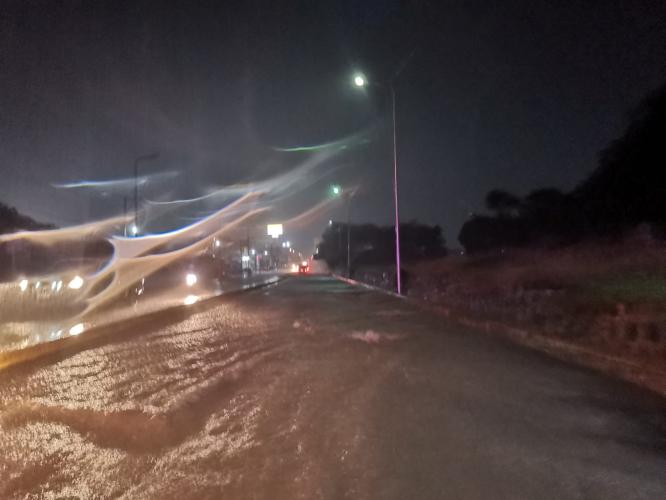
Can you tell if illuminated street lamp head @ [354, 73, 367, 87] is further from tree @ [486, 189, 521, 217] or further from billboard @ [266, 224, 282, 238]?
billboard @ [266, 224, 282, 238]

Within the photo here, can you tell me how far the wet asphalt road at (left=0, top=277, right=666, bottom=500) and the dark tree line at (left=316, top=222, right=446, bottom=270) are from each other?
7434 centimetres

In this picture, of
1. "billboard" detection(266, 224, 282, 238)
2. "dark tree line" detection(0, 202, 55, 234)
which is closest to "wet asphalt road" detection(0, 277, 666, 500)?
"dark tree line" detection(0, 202, 55, 234)

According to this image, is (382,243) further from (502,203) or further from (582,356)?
(582,356)

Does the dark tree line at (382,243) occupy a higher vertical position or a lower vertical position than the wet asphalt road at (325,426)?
higher

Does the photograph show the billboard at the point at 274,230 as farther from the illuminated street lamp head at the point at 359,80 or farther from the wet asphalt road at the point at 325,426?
the wet asphalt road at the point at 325,426

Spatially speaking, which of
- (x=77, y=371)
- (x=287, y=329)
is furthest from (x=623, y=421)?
(x=287, y=329)

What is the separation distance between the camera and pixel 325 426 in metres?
8.15

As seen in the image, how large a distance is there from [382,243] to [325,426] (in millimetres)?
110243

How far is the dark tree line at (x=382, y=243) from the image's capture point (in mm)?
100625

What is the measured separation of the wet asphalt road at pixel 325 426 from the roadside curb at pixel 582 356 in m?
0.41

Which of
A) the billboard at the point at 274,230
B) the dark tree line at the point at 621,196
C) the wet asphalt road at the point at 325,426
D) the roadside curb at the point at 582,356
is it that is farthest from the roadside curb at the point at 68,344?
the billboard at the point at 274,230

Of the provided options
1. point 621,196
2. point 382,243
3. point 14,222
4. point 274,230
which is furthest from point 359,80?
point 382,243

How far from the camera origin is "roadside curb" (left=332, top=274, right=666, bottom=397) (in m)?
10.9

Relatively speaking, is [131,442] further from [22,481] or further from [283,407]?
[283,407]
